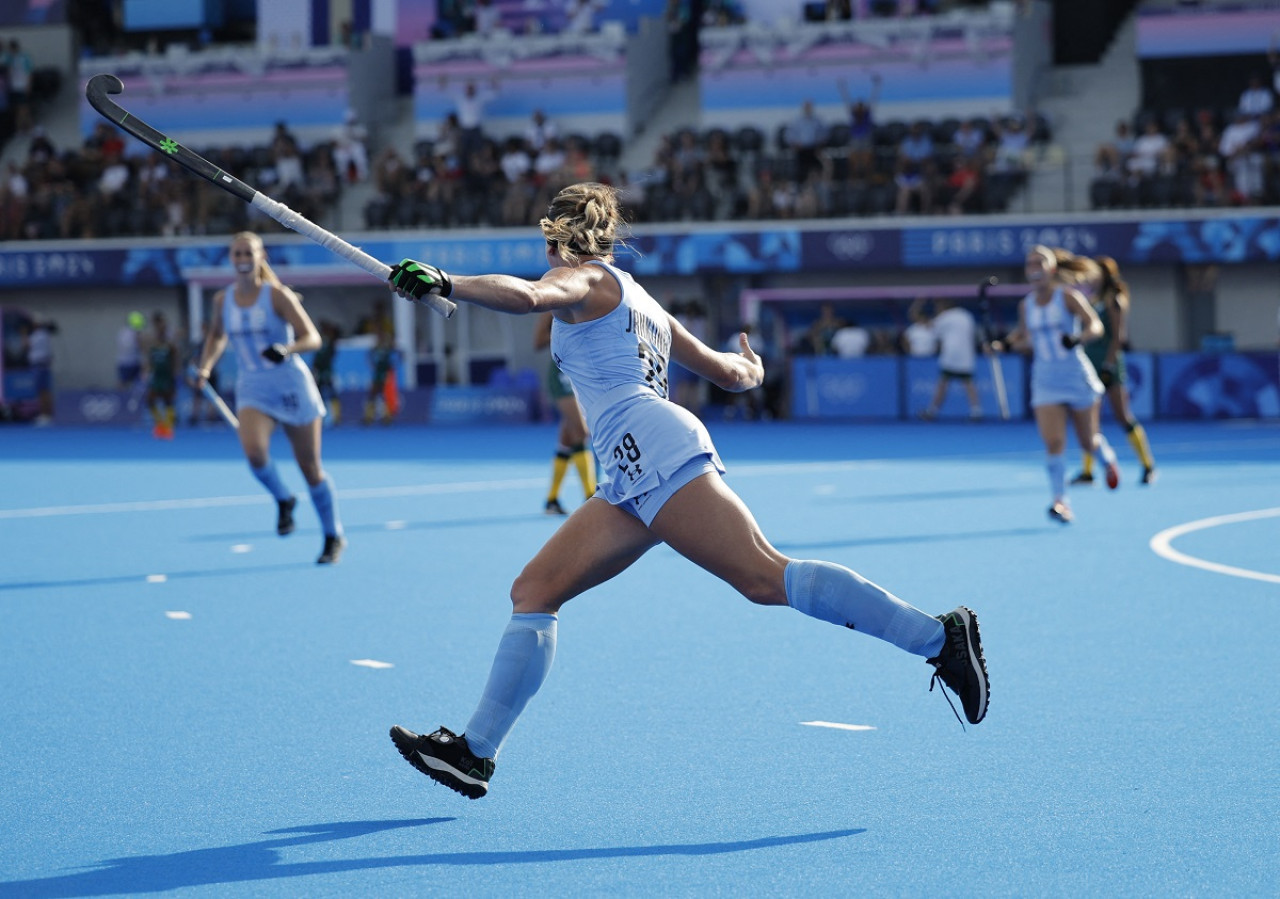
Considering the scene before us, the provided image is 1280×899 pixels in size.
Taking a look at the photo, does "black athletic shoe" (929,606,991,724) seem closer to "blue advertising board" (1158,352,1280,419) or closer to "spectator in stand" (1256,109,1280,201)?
"blue advertising board" (1158,352,1280,419)

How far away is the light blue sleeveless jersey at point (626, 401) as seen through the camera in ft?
17.5

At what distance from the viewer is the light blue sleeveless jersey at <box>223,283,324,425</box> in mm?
11438

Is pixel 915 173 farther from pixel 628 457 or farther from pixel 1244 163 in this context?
pixel 628 457

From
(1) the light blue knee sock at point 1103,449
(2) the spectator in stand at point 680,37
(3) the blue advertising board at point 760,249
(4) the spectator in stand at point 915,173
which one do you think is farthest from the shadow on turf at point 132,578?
(2) the spectator in stand at point 680,37

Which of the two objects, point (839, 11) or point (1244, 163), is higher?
point (839, 11)

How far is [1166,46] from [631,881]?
33.1 metres

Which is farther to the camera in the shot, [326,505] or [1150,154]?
[1150,154]

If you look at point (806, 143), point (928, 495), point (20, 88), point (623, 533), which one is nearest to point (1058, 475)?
point (928, 495)

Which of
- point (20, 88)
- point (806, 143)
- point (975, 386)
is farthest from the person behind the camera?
point (20, 88)

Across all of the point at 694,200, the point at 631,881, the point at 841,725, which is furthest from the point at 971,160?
the point at 631,881

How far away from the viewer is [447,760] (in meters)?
5.32

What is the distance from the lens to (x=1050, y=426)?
13.5 metres

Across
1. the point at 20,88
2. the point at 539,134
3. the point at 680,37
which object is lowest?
the point at 539,134

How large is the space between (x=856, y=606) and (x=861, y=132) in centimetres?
2872
